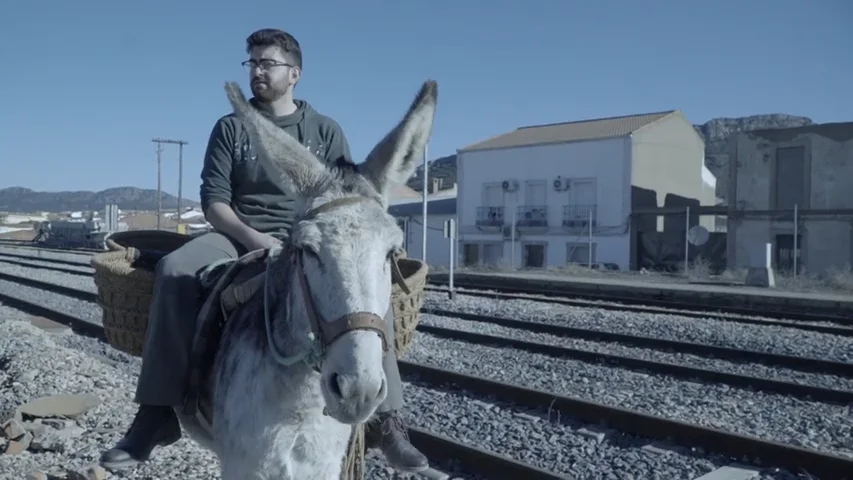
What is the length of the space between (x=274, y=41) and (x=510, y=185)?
154 ft

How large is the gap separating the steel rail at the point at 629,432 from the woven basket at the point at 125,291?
9.84 ft

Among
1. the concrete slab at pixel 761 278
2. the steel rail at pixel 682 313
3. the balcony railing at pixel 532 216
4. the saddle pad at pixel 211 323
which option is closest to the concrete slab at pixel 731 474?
the saddle pad at pixel 211 323

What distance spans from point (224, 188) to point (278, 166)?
1.06 meters

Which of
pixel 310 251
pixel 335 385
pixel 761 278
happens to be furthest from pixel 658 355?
pixel 761 278

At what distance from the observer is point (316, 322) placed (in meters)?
2.77

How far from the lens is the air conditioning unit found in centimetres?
5031

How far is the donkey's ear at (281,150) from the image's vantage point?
9.61 ft

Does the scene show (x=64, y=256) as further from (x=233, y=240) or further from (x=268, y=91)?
(x=268, y=91)

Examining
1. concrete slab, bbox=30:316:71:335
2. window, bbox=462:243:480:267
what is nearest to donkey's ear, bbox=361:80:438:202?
concrete slab, bbox=30:316:71:335

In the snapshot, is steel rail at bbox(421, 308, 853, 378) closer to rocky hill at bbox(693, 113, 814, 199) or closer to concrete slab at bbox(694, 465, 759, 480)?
concrete slab at bbox(694, 465, 759, 480)

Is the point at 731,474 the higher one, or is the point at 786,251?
the point at 786,251

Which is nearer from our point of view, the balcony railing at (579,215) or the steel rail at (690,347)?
the steel rail at (690,347)

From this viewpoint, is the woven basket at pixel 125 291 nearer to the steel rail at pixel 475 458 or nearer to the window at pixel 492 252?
the steel rail at pixel 475 458

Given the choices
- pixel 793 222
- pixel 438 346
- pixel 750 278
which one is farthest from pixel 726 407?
pixel 793 222
